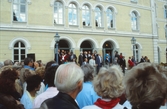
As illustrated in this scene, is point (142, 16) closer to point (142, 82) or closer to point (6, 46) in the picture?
→ point (6, 46)

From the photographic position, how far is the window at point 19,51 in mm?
17141

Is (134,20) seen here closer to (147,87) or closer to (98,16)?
(98,16)

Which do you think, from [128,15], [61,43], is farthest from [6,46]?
[128,15]

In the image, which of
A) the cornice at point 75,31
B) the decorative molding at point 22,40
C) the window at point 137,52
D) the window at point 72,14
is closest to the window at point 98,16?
the cornice at point 75,31

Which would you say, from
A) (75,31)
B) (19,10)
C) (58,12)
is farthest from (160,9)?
(19,10)

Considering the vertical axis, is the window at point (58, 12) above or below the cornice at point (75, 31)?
above

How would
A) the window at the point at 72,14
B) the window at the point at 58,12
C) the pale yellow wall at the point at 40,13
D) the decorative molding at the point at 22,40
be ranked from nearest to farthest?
1. the decorative molding at the point at 22,40
2. the pale yellow wall at the point at 40,13
3. the window at the point at 58,12
4. the window at the point at 72,14

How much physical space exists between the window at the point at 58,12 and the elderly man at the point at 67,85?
1749cm

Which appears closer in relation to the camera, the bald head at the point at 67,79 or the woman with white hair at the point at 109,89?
the bald head at the point at 67,79

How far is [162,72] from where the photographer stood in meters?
1.80

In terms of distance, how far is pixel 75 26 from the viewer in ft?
65.9

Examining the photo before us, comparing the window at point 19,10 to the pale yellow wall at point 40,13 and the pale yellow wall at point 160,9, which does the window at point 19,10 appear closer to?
the pale yellow wall at point 40,13

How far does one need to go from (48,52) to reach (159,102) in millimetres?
17042

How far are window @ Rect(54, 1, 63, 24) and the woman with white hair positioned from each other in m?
17.3
